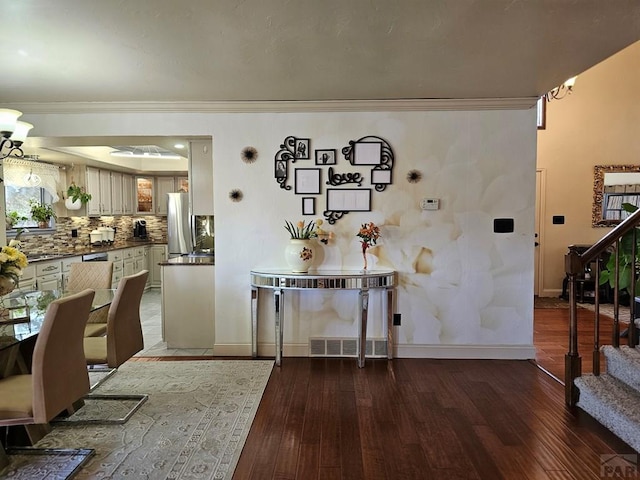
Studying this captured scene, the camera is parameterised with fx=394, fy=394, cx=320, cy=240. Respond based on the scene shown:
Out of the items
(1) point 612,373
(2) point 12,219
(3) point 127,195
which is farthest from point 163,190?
(1) point 612,373

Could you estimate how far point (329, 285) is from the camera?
3.39 meters

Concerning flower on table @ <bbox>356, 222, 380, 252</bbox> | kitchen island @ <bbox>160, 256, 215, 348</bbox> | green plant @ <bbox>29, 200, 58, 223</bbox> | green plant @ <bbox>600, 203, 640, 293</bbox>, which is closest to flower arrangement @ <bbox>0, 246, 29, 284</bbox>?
kitchen island @ <bbox>160, 256, 215, 348</bbox>

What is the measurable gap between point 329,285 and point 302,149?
1.32 m

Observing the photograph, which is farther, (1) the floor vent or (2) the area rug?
(1) the floor vent

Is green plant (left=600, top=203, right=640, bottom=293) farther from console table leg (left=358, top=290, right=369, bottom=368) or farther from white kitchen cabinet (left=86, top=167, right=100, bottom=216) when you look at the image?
white kitchen cabinet (left=86, top=167, right=100, bottom=216)

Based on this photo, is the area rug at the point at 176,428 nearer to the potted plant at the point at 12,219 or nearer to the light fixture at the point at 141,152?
the potted plant at the point at 12,219

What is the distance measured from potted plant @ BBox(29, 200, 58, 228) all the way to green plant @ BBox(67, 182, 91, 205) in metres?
0.32

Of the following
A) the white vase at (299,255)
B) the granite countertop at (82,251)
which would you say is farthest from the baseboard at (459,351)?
the granite countertop at (82,251)

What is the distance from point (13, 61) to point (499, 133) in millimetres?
3880

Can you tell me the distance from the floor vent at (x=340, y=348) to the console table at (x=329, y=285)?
0.15 metres

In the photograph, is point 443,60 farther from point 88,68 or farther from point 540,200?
point 540,200

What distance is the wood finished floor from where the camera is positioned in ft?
6.83

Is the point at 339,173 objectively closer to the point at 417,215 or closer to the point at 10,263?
the point at 417,215

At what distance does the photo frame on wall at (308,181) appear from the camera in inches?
147
